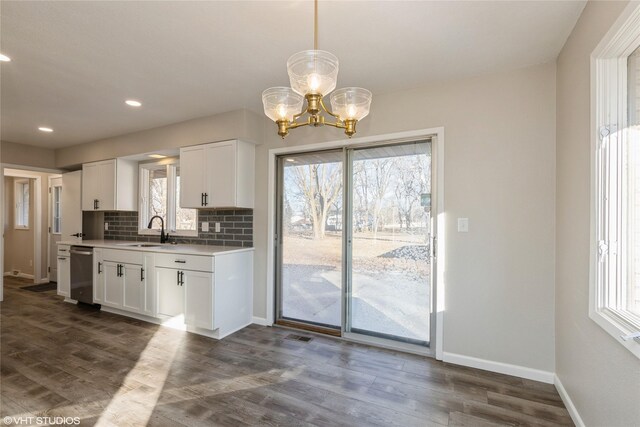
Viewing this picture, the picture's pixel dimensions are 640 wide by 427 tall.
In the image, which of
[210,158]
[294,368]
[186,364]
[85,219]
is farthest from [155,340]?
[85,219]

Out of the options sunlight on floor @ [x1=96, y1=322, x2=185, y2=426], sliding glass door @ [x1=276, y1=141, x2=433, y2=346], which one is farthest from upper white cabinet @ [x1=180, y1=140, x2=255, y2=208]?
sunlight on floor @ [x1=96, y1=322, x2=185, y2=426]

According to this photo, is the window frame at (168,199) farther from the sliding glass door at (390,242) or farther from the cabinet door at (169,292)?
the sliding glass door at (390,242)

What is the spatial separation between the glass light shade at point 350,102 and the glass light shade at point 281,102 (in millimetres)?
199

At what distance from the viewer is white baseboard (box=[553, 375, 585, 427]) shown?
187 centimetres

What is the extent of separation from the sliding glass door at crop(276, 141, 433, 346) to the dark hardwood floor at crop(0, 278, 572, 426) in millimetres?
342

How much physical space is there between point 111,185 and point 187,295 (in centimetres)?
255

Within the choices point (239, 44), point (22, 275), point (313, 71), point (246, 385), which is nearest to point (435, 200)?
point (313, 71)

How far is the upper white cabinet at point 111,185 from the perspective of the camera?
4645 millimetres

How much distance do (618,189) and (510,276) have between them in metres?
1.13

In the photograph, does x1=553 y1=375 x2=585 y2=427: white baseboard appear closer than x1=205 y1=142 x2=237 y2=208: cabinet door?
Yes

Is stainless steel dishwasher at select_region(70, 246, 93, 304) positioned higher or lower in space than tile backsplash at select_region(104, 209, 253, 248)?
lower

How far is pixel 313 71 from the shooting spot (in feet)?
4.65

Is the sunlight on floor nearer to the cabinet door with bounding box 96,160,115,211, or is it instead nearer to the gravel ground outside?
the gravel ground outside

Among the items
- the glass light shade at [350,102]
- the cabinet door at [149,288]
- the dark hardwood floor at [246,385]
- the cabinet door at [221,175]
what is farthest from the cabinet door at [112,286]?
the glass light shade at [350,102]
